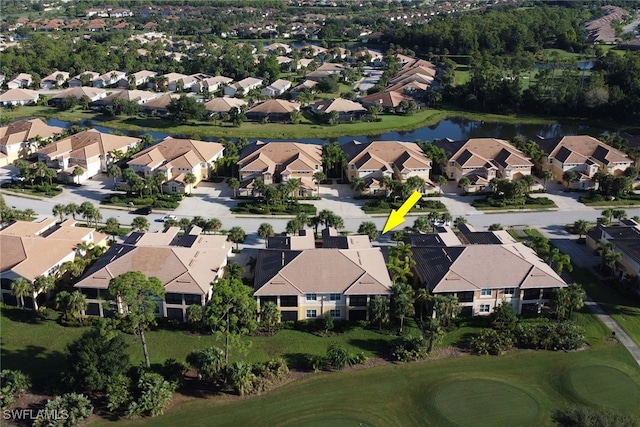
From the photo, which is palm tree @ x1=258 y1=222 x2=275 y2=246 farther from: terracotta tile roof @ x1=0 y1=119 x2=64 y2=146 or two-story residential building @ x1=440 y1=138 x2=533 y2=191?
terracotta tile roof @ x1=0 y1=119 x2=64 y2=146

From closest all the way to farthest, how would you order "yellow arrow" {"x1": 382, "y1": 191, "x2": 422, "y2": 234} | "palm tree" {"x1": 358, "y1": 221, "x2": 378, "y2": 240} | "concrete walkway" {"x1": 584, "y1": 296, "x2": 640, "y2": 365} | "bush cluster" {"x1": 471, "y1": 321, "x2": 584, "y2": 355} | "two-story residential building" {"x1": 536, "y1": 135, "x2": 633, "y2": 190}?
1. "bush cluster" {"x1": 471, "y1": 321, "x2": 584, "y2": 355}
2. "concrete walkway" {"x1": 584, "y1": 296, "x2": 640, "y2": 365}
3. "palm tree" {"x1": 358, "y1": 221, "x2": 378, "y2": 240}
4. "yellow arrow" {"x1": 382, "y1": 191, "x2": 422, "y2": 234}
5. "two-story residential building" {"x1": 536, "y1": 135, "x2": 633, "y2": 190}

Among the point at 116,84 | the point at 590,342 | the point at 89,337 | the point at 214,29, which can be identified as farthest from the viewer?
the point at 214,29

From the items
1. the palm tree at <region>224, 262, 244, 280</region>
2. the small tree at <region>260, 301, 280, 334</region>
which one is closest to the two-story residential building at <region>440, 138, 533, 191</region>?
the palm tree at <region>224, 262, 244, 280</region>

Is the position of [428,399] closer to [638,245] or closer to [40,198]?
[638,245]

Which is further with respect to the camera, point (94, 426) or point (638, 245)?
point (638, 245)

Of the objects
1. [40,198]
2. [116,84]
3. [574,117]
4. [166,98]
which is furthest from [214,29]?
[40,198]

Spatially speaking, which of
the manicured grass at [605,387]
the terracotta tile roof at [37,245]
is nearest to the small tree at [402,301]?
the manicured grass at [605,387]

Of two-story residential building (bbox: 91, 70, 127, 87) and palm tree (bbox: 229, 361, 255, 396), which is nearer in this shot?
palm tree (bbox: 229, 361, 255, 396)
